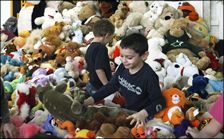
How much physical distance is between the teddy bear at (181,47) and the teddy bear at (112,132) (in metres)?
1.42

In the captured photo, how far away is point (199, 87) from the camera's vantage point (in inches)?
106

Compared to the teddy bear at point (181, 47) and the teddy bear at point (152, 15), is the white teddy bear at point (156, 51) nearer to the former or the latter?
the teddy bear at point (181, 47)

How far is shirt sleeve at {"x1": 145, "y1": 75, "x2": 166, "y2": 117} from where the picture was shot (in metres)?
2.09

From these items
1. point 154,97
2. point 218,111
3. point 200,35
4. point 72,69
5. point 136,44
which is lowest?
point 72,69

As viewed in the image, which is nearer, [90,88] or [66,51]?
[90,88]

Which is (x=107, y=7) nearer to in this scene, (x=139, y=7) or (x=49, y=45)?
(x=139, y=7)

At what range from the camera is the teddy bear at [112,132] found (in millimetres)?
1893

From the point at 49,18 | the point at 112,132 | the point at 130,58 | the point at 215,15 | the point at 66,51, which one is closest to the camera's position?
the point at 112,132

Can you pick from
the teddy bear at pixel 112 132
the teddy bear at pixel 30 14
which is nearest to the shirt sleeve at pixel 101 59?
the teddy bear at pixel 112 132

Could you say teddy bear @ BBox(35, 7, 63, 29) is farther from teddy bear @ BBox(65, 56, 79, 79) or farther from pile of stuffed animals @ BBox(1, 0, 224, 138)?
teddy bear @ BBox(65, 56, 79, 79)

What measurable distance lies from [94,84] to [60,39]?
1.18 m

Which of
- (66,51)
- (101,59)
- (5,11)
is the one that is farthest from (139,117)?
(5,11)

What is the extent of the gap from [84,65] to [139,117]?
1452mm

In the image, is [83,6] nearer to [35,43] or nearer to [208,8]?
[35,43]
